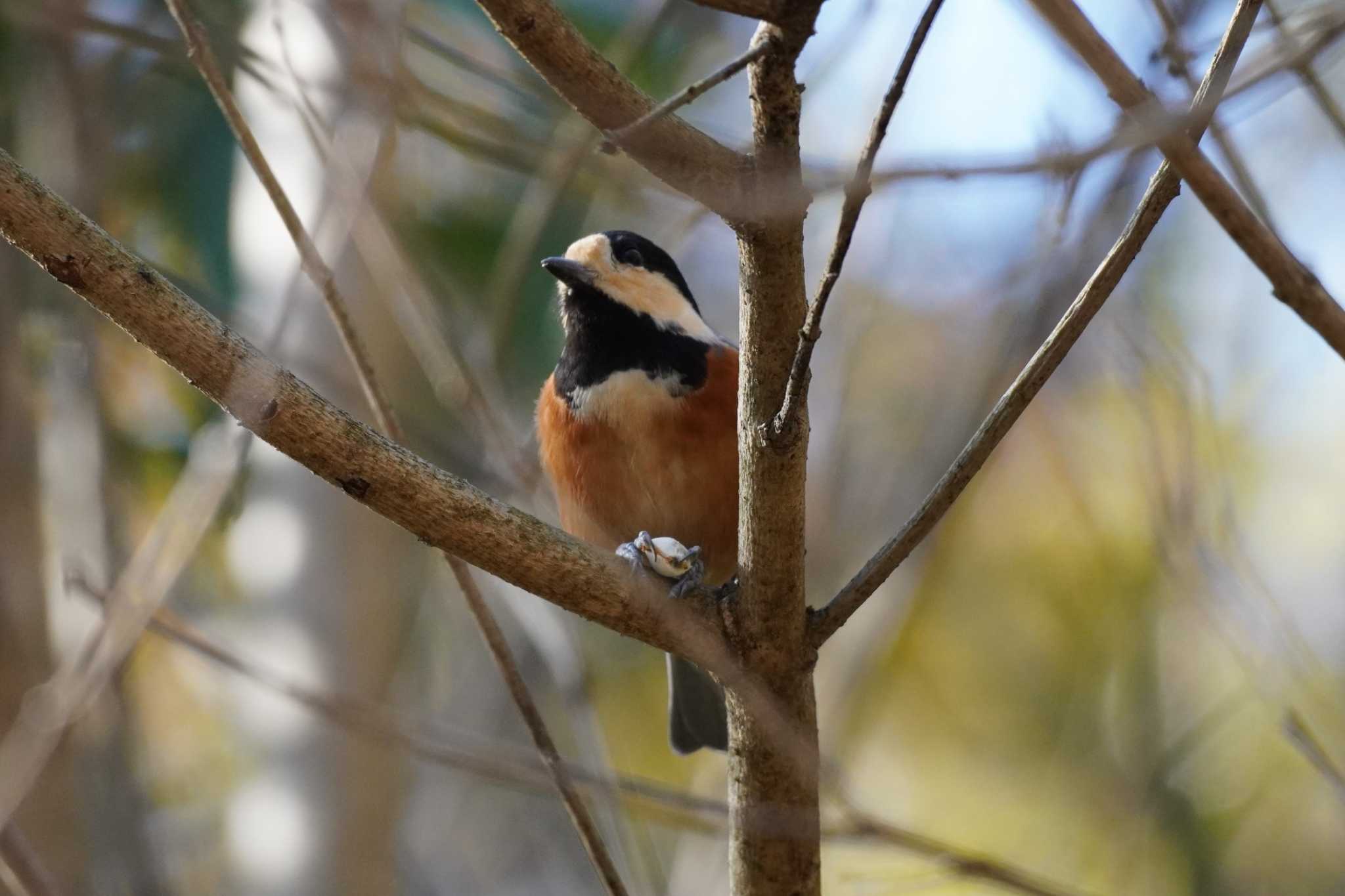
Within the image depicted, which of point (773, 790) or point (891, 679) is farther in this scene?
point (891, 679)

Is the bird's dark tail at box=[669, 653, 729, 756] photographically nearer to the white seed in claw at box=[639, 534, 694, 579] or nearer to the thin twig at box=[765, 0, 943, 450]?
the white seed in claw at box=[639, 534, 694, 579]

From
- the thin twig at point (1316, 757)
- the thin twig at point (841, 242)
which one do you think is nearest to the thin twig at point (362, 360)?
the thin twig at point (841, 242)

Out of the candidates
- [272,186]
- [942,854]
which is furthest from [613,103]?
[942,854]

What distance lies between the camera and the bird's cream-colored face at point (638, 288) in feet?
13.3

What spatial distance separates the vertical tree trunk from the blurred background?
0.16 metres

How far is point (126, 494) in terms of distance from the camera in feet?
19.5

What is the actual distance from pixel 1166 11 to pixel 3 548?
4070 mm

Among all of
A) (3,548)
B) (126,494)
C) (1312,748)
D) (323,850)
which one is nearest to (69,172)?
(3,548)

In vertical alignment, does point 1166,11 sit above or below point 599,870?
above

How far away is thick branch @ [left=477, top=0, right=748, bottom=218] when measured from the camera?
183 cm

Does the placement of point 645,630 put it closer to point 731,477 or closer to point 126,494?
point 731,477

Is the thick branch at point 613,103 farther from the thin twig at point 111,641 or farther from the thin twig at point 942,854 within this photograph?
the thin twig at point 111,641

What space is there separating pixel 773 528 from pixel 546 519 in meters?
2.07

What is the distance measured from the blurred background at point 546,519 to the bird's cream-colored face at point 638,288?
0.63 feet
